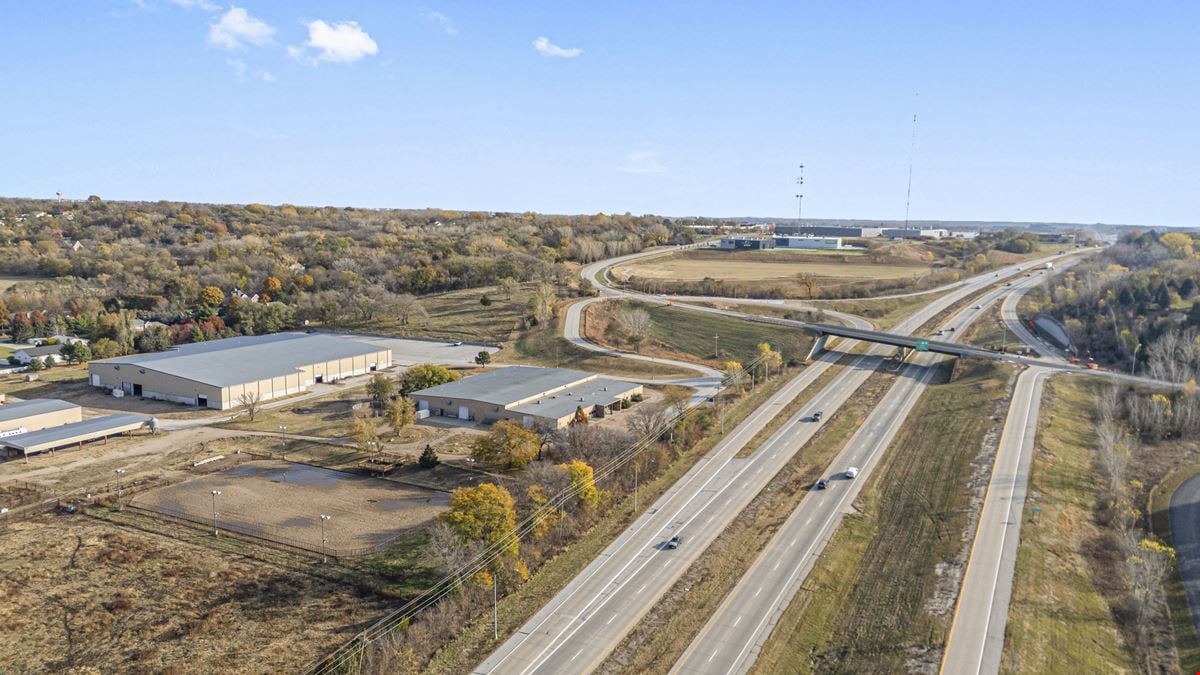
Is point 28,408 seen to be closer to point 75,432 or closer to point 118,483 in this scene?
point 75,432

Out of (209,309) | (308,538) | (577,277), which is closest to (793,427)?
(308,538)

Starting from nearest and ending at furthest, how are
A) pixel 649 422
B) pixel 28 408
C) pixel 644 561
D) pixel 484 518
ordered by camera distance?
pixel 484 518 < pixel 644 561 < pixel 649 422 < pixel 28 408

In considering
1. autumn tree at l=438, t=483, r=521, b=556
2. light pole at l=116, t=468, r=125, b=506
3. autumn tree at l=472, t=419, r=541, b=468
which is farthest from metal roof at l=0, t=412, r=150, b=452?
autumn tree at l=438, t=483, r=521, b=556

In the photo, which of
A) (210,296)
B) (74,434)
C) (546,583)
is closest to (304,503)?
(546,583)

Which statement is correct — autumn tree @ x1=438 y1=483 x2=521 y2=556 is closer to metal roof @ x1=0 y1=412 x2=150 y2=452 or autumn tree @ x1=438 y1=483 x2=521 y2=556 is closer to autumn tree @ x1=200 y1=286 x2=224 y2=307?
metal roof @ x1=0 y1=412 x2=150 y2=452

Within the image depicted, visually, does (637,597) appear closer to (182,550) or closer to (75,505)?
(182,550)

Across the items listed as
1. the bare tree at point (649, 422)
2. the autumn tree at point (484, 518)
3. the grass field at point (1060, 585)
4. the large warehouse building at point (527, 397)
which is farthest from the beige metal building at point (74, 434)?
the grass field at point (1060, 585)

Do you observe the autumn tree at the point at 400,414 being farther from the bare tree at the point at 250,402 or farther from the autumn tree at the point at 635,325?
the autumn tree at the point at 635,325
